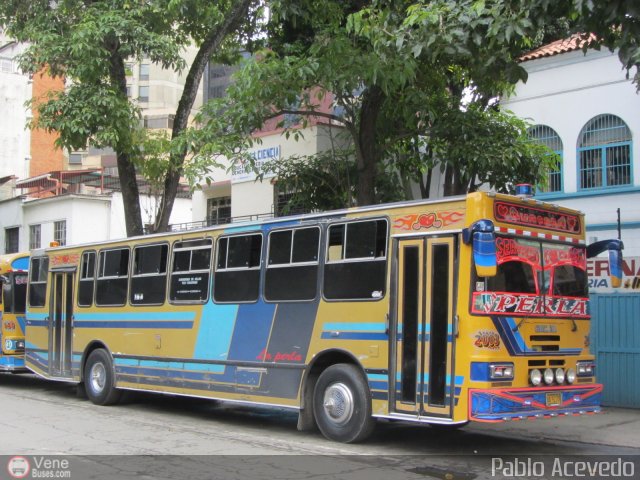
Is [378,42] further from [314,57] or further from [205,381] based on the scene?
[205,381]

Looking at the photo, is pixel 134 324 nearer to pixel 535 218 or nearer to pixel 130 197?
pixel 130 197

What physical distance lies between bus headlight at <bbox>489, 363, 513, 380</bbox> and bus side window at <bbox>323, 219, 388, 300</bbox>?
1.75 metres

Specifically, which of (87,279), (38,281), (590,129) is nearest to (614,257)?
(590,129)

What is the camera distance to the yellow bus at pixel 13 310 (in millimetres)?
17188

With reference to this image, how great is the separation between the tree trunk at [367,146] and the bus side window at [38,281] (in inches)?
279

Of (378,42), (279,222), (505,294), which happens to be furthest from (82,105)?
(505,294)

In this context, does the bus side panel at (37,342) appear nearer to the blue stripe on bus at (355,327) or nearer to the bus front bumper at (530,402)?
the blue stripe on bus at (355,327)

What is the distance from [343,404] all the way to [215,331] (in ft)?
9.78

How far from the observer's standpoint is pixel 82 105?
14.8m

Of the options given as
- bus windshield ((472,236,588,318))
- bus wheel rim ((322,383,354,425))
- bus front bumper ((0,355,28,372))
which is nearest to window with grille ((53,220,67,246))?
bus front bumper ((0,355,28,372))

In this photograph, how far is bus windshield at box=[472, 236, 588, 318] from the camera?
350 inches

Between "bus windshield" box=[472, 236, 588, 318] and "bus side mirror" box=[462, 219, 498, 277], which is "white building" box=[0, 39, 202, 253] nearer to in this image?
"bus windshield" box=[472, 236, 588, 318]

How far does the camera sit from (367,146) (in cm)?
1462

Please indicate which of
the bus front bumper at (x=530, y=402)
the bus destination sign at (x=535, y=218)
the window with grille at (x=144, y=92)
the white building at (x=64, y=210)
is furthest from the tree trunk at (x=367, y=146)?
the window with grille at (x=144, y=92)
